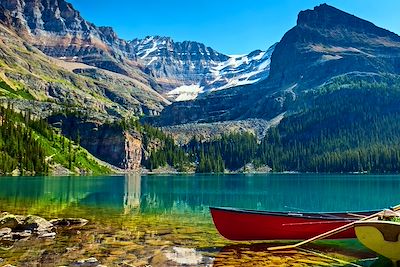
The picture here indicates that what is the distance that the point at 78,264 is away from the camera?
2219cm

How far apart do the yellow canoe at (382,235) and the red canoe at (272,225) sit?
9.07 metres

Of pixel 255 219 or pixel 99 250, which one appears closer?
pixel 99 250

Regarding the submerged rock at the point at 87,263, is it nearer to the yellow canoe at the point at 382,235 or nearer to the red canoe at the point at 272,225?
the red canoe at the point at 272,225

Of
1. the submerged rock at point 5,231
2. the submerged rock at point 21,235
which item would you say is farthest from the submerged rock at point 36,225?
the submerged rock at point 5,231

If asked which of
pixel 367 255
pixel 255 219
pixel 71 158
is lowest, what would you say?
pixel 367 255

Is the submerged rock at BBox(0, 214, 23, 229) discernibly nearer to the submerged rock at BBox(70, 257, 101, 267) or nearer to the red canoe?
the submerged rock at BBox(70, 257, 101, 267)

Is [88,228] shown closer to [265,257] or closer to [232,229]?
[232,229]

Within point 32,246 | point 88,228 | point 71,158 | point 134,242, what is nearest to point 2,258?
point 32,246

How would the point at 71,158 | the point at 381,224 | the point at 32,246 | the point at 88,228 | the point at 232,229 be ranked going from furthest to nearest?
the point at 71,158 < the point at 88,228 < the point at 232,229 < the point at 32,246 < the point at 381,224

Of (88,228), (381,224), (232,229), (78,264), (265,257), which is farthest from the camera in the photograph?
(88,228)

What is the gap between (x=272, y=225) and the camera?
27516 millimetres

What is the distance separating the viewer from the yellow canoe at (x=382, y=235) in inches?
667

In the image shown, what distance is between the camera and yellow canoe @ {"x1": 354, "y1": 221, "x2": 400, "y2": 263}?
17.0 m

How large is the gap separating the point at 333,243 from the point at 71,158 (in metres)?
180
